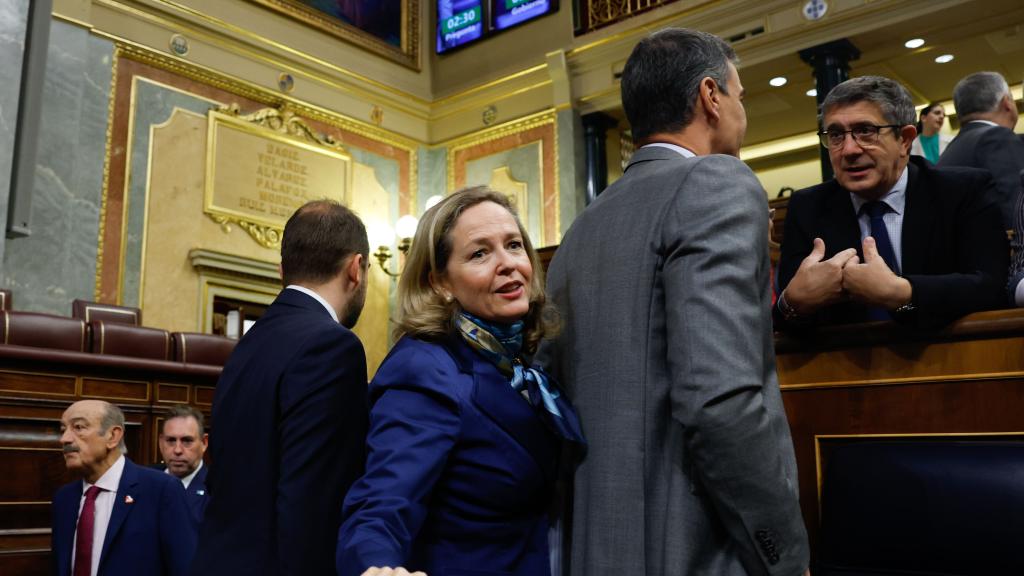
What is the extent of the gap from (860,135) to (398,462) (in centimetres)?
120

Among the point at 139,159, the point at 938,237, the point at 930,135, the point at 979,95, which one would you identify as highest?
the point at 139,159

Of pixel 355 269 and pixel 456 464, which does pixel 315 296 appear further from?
pixel 456 464

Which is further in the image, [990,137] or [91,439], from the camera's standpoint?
[91,439]

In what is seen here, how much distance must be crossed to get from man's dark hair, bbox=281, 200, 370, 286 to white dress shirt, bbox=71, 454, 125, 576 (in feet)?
6.01

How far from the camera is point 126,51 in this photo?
799 centimetres

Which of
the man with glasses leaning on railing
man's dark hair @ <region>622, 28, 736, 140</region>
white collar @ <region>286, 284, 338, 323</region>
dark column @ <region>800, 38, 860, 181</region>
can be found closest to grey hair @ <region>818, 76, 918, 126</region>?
the man with glasses leaning on railing

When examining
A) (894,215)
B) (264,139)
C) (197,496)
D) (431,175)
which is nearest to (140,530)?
(197,496)

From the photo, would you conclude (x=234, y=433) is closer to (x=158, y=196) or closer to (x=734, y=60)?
(x=734, y=60)

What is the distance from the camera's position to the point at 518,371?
1.48 metres

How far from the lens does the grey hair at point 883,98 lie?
1.95 metres

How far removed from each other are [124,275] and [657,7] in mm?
5367

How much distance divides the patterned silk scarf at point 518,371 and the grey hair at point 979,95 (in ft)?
8.13

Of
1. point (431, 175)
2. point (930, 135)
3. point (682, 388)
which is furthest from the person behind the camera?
point (431, 175)

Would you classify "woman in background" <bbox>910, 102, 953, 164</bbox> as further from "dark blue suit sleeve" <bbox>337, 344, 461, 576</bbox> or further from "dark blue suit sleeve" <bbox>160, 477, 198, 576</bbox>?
"dark blue suit sleeve" <bbox>337, 344, 461, 576</bbox>
